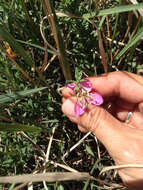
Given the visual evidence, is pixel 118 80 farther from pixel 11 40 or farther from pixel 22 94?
pixel 11 40

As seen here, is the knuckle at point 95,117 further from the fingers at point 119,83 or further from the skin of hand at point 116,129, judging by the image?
the fingers at point 119,83

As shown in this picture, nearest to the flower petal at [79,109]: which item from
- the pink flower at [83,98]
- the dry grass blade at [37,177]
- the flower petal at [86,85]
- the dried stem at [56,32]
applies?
the pink flower at [83,98]

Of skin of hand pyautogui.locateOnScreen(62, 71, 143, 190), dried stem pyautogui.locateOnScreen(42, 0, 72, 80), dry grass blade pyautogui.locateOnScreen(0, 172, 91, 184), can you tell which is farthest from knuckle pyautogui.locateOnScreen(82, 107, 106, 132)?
dry grass blade pyautogui.locateOnScreen(0, 172, 91, 184)

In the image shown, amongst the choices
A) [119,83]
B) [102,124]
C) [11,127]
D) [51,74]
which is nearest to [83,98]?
[102,124]

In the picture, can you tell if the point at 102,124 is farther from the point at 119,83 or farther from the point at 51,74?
the point at 51,74

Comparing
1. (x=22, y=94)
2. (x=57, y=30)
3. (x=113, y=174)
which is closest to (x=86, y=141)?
(x=113, y=174)
